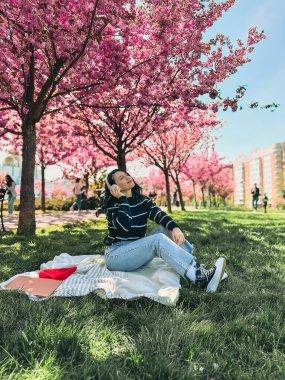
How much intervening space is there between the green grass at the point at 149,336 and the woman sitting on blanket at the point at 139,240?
0.65 ft

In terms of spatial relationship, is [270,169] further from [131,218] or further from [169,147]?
[131,218]

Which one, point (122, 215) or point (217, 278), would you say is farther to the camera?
point (122, 215)

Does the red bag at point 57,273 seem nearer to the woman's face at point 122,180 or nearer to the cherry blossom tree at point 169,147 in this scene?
the woman's face at point 122,180

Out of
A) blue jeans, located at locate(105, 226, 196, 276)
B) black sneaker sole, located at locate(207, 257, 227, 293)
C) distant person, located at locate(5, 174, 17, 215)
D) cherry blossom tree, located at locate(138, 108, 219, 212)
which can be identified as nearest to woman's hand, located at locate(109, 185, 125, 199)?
blue jeans, located at locate(105, 226, 196, 276)

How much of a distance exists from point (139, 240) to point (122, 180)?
70 centimetres

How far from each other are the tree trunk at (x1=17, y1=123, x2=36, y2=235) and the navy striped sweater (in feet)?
16.2

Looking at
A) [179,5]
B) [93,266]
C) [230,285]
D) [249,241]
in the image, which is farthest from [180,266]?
[179,5]

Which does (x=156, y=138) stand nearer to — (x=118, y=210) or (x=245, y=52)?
(x=245, y=52)

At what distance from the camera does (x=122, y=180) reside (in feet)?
12.8

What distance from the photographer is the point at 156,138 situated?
2220 centimetres

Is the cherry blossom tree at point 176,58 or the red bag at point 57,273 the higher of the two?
the cherry blossom tree at point 176,58

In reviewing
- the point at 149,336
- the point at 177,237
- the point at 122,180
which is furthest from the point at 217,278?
the point at 122,180

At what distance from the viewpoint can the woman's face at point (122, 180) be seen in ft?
12.8

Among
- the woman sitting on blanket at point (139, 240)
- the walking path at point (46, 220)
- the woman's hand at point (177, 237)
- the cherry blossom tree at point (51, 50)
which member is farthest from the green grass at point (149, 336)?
the walking path at point (46, 220)
